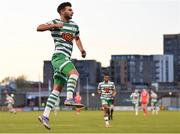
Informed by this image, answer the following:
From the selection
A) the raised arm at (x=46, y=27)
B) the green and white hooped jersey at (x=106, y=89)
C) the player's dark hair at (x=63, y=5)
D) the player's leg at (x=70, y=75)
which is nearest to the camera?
the raised arm at (x=46, y=27)

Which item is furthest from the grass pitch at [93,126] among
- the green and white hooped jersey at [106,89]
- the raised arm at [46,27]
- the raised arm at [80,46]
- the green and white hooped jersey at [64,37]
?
the raised arm at [46,27]

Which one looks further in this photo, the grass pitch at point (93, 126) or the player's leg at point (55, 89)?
the grass pitch at point (93, 126)

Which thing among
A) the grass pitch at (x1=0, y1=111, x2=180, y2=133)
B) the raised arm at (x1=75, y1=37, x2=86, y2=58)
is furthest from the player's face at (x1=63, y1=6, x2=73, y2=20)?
the grass pitch at (x1=0, y1=111, x2=180, y2=133)

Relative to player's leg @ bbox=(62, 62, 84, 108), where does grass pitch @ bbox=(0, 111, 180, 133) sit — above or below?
below

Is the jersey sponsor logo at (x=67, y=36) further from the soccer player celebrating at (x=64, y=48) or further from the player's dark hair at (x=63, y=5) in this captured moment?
the player's dark hair at (x=63, y=5)

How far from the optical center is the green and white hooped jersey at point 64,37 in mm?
13703

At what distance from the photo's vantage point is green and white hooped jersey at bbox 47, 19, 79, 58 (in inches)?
539

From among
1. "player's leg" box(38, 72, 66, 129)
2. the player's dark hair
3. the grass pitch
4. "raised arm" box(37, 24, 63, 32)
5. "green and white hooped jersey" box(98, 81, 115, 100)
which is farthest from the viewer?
"green and white hooped jersey" box(98, 81, 115, 100)

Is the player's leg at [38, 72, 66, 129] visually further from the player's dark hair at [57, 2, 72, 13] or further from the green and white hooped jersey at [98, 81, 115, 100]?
the green and white hooped jersey at [98, 81, 115, 100]

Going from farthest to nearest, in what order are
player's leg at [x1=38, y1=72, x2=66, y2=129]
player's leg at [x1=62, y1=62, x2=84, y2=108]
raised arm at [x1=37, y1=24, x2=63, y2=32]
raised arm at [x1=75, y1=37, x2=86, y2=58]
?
raised arm at [x1=75, y1=37, x2=86, y2=58] → player's leg at [x1=38, y1=72, x2=66, y2=129] → player's leg at [x1=62, y1=62, x2=84, y2=108] → raised arm at [x1=37, y1=24, x2=63, y2=32]

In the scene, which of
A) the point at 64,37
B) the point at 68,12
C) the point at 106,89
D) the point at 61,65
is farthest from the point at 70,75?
the point at 106,89

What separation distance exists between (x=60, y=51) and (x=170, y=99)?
143 m

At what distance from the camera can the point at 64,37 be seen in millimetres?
13758

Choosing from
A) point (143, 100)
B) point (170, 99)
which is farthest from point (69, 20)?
point (170, 99)
